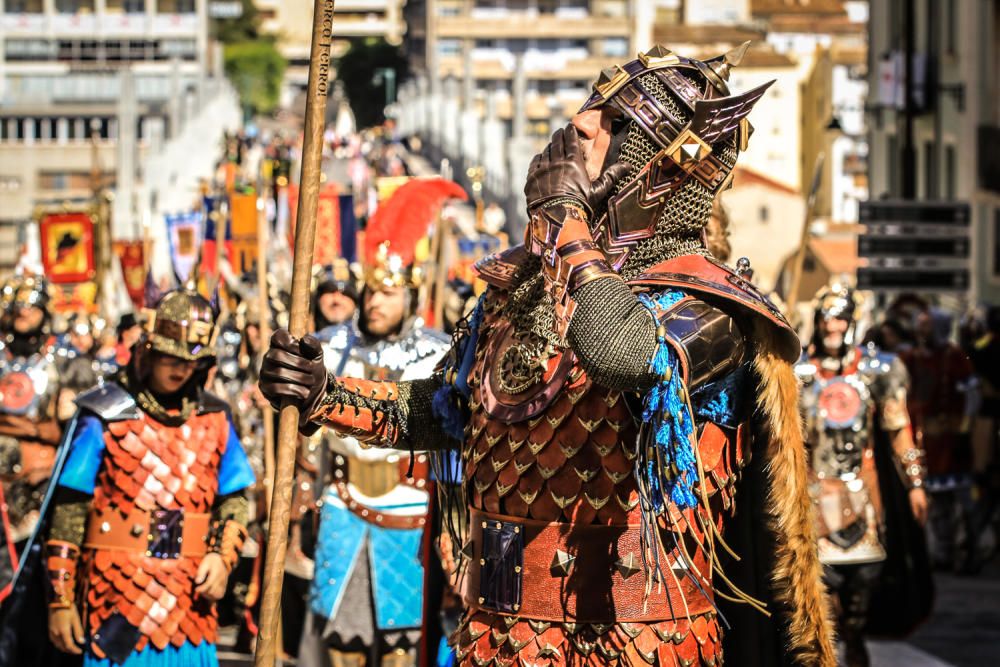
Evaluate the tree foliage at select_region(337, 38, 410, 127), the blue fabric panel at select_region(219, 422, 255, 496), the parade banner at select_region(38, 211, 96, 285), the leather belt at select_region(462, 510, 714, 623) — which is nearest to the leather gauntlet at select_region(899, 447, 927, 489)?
the blue fabric panel at select_region(219, 422, 255, 496)

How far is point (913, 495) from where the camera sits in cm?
1092

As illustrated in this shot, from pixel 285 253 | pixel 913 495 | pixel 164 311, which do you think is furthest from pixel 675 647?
pixel 285 253

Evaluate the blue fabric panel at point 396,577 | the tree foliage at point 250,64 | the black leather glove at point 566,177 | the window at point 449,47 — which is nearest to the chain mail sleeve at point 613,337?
the black leather glove at point 566,177

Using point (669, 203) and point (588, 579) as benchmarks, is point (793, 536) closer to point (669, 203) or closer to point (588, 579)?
point (588, 579)

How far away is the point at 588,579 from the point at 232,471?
3419mm

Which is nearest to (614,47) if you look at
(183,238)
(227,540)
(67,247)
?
(67,247)

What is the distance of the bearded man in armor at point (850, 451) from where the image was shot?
422 inches

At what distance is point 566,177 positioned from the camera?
4.93 metres

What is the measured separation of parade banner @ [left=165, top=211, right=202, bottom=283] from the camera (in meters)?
19.2

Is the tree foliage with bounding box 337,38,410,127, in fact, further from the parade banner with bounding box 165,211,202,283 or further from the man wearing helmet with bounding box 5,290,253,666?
the man wearing helmet with bounding box 5,290,253,666

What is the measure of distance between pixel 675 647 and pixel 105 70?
358ft

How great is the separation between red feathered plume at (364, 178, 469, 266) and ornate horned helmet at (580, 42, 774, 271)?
4636mm

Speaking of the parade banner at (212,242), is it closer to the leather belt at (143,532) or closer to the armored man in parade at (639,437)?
the leather belt at (143,532)

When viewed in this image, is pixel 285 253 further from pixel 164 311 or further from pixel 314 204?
pixel 314 204
